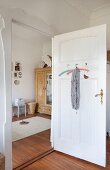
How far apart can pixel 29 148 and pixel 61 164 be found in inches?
29.6

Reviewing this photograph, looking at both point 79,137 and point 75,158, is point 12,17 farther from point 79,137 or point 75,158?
point 75,158

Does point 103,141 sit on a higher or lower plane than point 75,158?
higher

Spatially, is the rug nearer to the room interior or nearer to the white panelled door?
the white panelled door

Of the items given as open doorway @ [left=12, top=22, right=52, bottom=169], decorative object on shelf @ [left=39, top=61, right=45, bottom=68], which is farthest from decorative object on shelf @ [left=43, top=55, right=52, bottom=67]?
decorative object on shelf @ [left=39, top=61, right=45, bottom=68]

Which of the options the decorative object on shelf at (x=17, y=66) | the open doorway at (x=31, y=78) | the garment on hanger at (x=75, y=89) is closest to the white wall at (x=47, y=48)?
the open doorway at (x=31, y=78)

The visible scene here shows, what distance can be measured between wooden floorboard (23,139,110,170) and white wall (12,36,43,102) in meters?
3.23

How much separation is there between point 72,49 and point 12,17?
0.96 m

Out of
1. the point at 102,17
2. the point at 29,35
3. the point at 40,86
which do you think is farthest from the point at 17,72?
the point at 102,17

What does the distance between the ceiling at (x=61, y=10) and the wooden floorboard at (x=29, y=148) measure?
2.01 m

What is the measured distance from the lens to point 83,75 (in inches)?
89.7

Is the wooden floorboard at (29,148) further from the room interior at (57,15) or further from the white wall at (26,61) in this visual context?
the white wall at (26,61)

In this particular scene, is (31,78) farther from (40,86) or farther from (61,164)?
(61,164)

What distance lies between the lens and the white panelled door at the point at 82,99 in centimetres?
211

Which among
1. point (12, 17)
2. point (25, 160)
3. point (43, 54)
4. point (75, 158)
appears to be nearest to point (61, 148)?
point (75, 158)
